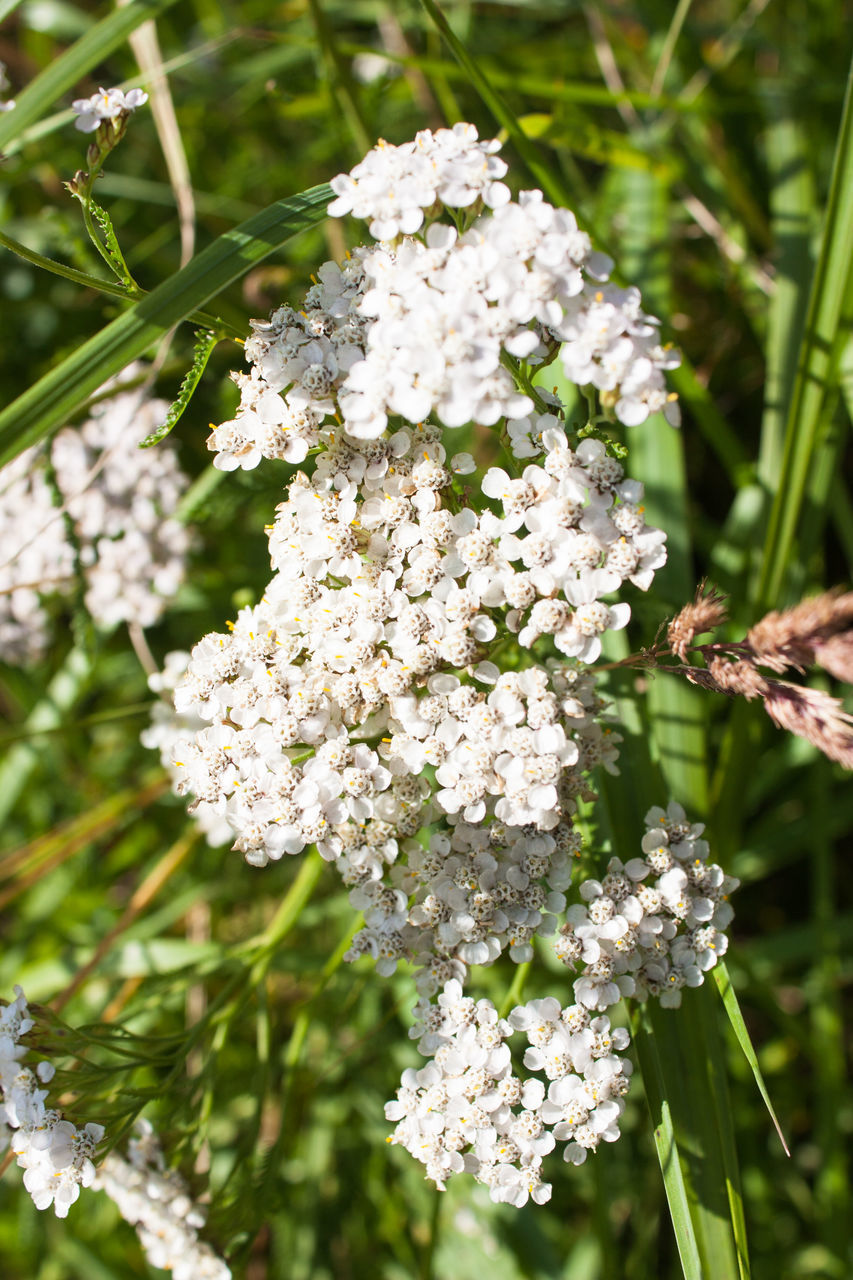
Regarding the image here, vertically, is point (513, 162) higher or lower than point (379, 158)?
higher

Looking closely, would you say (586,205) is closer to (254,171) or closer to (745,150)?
(745,150)

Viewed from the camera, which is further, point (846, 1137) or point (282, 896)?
point (282, 896)

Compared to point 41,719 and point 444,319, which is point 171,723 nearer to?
point 41,719

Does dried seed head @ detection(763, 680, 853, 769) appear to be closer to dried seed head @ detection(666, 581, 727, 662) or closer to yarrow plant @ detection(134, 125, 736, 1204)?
dried seed head @ detection(666, 581, 727, 662)

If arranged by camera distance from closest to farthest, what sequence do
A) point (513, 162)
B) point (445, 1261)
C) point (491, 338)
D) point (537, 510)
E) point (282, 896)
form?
→ point (491, 338), point (537, 510), point (513, 162), point (445, 1261), point (282, 896)

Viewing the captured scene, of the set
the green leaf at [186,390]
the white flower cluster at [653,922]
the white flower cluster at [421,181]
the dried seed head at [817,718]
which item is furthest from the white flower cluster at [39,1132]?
the white flower cluster at [421,181]

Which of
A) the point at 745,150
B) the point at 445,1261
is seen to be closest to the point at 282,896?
the point at 445,1261
